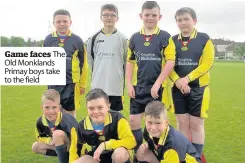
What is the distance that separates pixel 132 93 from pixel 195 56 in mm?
945

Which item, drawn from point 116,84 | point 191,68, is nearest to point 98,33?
point 116,84

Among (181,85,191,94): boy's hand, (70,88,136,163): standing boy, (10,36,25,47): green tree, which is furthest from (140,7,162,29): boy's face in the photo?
(10,36,25,47): green tree

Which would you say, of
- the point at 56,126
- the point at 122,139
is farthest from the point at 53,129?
the point at 122,139

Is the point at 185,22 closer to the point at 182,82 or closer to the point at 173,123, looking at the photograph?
the point at 182,82

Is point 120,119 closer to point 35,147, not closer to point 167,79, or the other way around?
point 167,79

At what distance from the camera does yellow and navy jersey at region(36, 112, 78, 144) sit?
13.3 feet

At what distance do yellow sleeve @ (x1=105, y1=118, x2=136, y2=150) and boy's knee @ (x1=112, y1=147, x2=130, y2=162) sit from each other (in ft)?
0.18

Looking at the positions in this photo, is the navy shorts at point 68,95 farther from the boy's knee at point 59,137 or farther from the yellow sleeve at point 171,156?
the yellow sleeve at point 171,156

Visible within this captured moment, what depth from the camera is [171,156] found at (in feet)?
10.6

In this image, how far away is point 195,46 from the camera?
4129mm

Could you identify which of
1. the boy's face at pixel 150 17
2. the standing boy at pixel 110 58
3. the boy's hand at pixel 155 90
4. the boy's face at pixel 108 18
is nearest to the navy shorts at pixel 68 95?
the standing boy at pixel 110 58

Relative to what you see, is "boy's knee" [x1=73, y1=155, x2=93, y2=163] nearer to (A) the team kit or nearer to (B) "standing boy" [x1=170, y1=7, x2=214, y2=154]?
(A) the team kit

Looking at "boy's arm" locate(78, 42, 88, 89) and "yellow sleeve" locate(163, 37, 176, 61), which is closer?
"yellow sleeve" locate(163, 37, 176, 61)

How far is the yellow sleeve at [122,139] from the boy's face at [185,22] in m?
1.49
